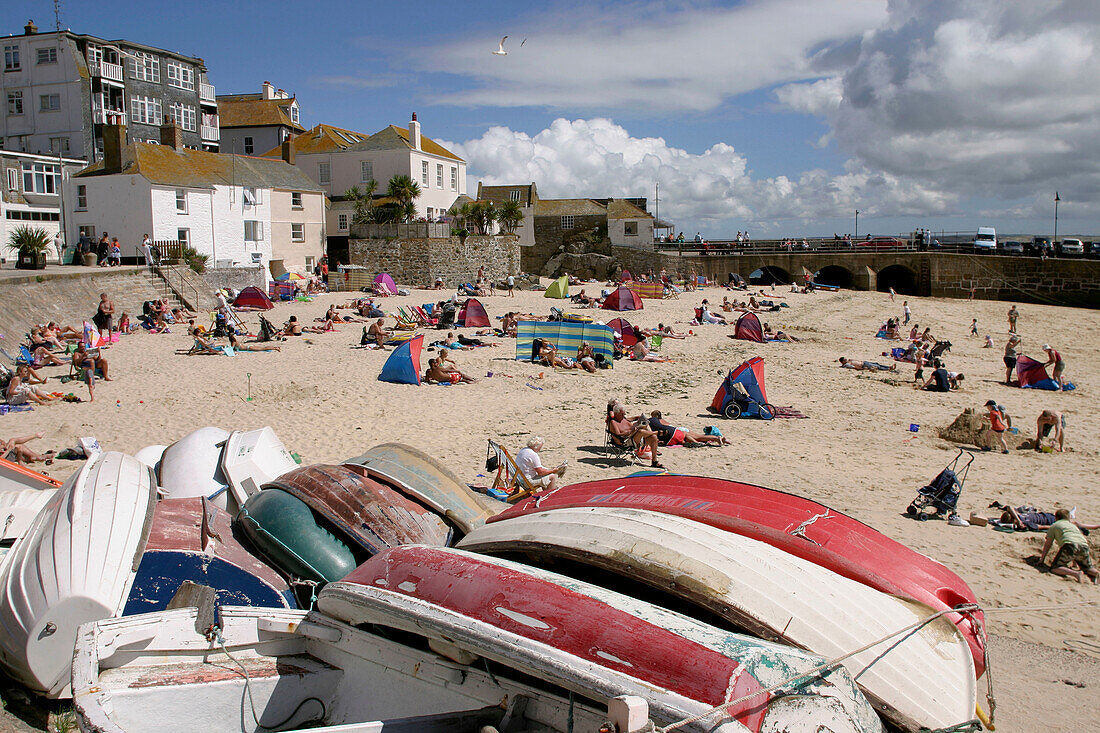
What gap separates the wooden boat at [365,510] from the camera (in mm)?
5289

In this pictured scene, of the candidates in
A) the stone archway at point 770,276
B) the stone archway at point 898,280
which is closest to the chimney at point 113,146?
the stone archway at point 770,276

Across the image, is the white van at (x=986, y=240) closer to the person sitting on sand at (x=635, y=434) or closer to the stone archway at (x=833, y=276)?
the stone archway at (x=833, y=276)

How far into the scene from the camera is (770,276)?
43.8m

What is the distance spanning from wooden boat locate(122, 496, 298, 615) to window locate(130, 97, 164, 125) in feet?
151

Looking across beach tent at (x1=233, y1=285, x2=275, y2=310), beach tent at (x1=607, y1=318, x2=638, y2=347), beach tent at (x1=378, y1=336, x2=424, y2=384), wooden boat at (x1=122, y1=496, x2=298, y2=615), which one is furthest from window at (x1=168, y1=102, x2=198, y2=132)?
wooden boat at (x1=122, y1=496, x2=298, y2=615)

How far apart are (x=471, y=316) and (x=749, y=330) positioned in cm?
909

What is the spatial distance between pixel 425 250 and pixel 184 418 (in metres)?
24.2

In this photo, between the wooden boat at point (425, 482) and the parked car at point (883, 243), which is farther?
the parked car at point (883, 243)

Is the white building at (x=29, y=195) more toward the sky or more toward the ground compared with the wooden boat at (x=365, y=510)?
more toward the sky

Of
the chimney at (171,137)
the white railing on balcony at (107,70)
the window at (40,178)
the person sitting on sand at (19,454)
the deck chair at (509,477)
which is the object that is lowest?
the deck chair at (509,477)

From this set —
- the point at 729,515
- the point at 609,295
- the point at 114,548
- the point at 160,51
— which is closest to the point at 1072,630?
the point at 729,515

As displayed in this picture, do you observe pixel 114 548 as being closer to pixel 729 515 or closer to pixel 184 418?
pixel 729 515

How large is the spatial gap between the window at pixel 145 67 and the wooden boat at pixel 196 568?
154 feet

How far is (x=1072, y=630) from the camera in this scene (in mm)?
6398
